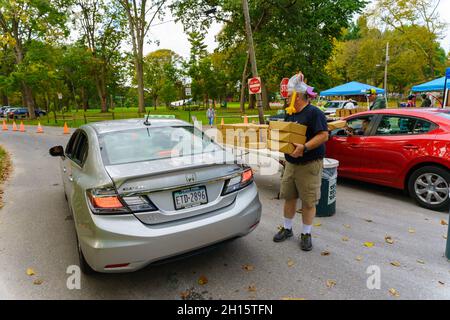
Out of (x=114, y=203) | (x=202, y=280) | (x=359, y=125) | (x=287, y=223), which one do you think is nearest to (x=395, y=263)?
(x=287, y=223)

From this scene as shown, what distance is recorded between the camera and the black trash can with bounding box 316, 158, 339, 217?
4.54 m

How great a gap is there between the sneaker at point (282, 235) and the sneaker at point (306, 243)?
0.28 m

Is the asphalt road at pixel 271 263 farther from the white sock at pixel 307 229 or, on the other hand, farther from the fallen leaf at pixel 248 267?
the white sock at pixel 307 229

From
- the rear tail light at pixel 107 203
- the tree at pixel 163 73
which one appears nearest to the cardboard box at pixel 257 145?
the rear tail light at pixel 107 203

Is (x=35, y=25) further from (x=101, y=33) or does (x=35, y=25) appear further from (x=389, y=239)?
(x=389, y=239)

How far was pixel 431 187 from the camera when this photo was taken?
4.98m

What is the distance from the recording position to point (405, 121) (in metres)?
5.43

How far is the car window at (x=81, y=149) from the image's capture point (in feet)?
11.7

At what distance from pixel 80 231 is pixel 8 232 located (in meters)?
2.40

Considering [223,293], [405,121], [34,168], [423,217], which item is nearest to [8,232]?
[223,293]

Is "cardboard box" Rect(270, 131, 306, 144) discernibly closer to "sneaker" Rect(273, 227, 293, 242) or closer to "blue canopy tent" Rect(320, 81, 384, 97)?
"sneaker" Rect(273, 227, 293, 242)
